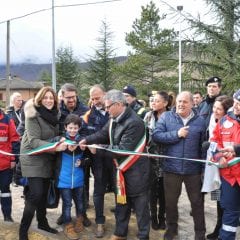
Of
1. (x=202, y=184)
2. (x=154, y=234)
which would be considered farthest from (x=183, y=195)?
(x=202, y=184)

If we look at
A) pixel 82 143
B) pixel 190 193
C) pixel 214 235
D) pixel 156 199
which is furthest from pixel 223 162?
pixel 82 143

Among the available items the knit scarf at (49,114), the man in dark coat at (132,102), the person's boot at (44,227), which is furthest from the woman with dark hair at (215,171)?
the person's boot at (44,227)

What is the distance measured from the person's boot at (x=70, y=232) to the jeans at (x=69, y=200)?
0.06 m

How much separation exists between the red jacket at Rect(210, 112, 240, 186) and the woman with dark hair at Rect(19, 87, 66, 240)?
194cm

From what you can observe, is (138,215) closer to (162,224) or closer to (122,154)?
(122,154)

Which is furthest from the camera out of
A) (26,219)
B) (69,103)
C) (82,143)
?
(69,103)

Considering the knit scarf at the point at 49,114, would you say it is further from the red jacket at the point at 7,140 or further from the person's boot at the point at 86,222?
the person's boot at the point at 86,222

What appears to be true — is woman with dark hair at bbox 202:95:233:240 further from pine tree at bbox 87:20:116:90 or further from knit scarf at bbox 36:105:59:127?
pine tree at bbox 87:20:116:90

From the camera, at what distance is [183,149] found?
503 cm

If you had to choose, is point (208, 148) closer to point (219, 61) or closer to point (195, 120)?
point (195, 120)

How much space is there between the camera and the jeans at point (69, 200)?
5.34m

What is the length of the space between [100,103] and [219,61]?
1162cm

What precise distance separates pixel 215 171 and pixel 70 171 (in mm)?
1856

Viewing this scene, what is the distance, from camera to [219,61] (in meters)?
16.3
